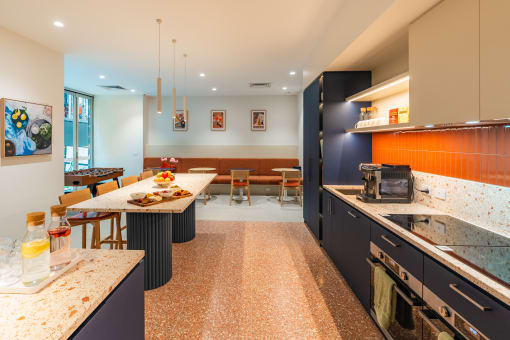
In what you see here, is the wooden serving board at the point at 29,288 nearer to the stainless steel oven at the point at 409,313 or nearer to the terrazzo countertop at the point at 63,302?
the terrazzo countertop at the point at 63,302

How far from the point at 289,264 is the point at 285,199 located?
3.92m

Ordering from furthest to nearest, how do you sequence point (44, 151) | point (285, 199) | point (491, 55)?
point (285, 199)
point (44, 151)
point (491, 55)

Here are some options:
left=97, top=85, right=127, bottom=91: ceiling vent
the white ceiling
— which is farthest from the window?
the white ceiling

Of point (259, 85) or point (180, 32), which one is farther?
point (259, 85)

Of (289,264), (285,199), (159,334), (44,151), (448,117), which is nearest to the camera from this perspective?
(448,117)

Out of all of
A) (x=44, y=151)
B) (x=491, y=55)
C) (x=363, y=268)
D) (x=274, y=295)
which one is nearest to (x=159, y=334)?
(x=274, y=295)

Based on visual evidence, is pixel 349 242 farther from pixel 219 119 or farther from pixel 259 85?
pixel 219 119

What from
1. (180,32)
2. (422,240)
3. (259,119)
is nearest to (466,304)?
(422,240)

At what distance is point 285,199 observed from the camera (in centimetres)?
704

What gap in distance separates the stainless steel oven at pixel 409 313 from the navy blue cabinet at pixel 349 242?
0.99 feet

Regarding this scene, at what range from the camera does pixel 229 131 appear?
8.28 m

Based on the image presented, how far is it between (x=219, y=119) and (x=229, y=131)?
1.59ft

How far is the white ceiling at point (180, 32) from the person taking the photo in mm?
2965

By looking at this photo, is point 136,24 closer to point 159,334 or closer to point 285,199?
point 159,334
